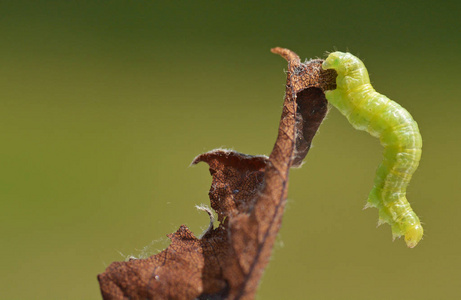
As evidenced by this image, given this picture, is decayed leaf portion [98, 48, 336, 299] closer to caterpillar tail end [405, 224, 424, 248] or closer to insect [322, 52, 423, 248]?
insect [322, 52, 423, 248]

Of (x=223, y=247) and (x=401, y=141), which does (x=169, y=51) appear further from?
(x=223, y=247)

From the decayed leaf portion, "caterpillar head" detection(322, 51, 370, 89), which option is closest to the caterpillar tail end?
"caterpillar head" detection(322, 51, 370, 89)

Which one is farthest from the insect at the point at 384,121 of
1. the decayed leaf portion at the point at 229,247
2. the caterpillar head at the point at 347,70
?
the decayed leaf portion at the point at 229,247

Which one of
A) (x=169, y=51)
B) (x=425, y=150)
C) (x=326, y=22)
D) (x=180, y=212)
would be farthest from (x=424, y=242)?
(x=169, y=51)

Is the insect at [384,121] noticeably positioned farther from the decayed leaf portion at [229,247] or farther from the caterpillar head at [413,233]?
the decayed leaf portion at [229,247]

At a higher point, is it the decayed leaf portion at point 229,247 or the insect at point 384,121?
the insect at point 384,121

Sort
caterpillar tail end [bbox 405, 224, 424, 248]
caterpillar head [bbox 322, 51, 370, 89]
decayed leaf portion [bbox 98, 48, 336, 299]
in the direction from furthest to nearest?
caterpillar tail end [bbox 405, 224, 424, 248]
caterpillar head [bbox 322, 51, 370, 89]
decayed leaf portion [bbox 98, 48, 336, 299]

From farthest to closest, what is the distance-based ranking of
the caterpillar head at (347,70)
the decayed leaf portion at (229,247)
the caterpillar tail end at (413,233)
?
the caterpillar tail end at (413,233)
the caterpillar head at (347,70)
the decayed leaf portion at (229,247)
